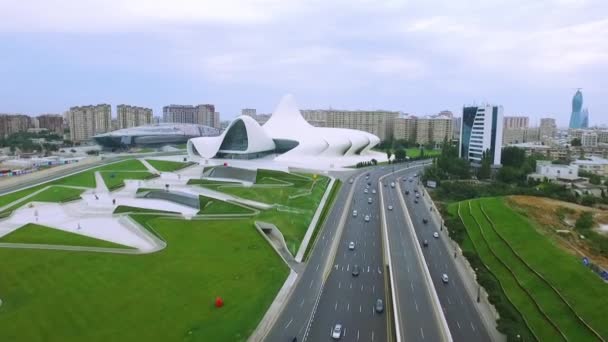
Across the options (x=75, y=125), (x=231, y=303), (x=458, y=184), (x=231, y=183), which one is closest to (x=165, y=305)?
(x=231, y=303)

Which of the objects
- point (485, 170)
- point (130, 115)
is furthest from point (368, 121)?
point (485, 170)

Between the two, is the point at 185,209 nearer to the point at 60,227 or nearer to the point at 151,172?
the point at 60,227

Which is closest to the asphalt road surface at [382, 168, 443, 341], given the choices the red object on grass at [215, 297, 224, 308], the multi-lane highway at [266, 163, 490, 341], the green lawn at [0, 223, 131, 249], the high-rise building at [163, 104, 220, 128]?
the multi-lane highway at [266, 163, 490, 341]

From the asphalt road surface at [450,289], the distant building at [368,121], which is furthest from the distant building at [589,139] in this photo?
the asphalt road surface at [450,289]

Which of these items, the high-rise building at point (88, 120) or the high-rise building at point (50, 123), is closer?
the high-rise building at point (88, 120)

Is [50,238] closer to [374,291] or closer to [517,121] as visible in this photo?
[374,291]

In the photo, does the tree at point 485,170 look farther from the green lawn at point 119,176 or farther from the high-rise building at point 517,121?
the high-rise building at point 517,121
